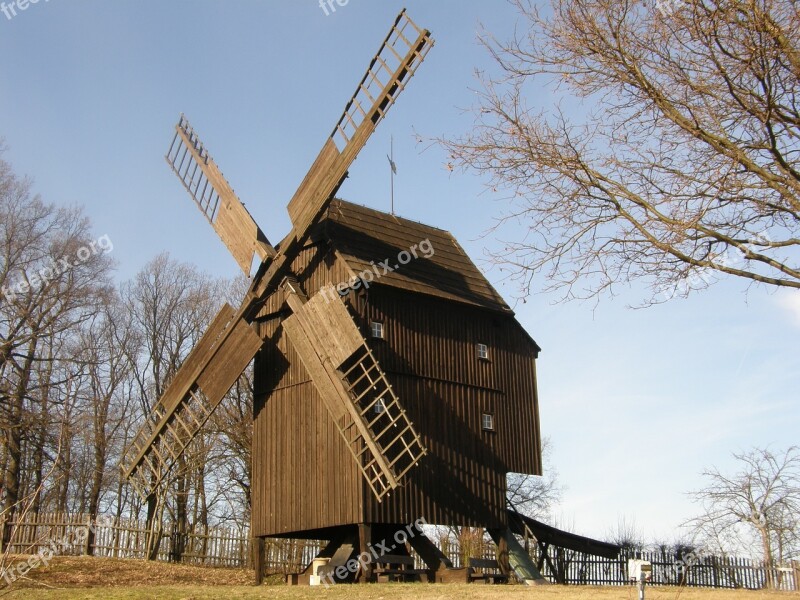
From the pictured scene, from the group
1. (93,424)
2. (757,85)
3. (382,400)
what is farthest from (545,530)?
(93,424)

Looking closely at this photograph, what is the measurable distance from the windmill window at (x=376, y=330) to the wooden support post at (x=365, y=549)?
13.9ft

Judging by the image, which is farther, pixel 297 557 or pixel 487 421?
pixel 297 557

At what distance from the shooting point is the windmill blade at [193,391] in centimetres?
2242

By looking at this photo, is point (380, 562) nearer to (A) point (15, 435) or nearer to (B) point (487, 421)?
(B) point (487, 421)

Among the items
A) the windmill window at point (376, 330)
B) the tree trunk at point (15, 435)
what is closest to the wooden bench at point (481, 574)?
the windmill window at point (376, 330)

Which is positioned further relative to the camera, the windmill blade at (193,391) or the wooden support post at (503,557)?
the windmill blade at (193,391)

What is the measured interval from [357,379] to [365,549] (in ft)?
11.9

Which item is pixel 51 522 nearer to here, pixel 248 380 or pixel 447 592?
pixel 248 380

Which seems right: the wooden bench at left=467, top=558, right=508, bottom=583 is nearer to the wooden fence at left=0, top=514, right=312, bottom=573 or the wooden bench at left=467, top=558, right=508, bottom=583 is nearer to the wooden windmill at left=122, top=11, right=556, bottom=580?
the wooden windmill at left=122, top=11, right=556, bottom=580

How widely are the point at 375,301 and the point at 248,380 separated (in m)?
15.7

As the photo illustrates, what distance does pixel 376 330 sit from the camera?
21.2 metres

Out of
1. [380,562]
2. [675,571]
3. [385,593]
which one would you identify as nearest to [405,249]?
[380,562]

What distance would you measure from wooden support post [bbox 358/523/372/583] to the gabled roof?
558 centimetres

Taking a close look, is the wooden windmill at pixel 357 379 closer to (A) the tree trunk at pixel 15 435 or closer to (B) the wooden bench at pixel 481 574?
(B) the wooden bench at pixel 481 574
